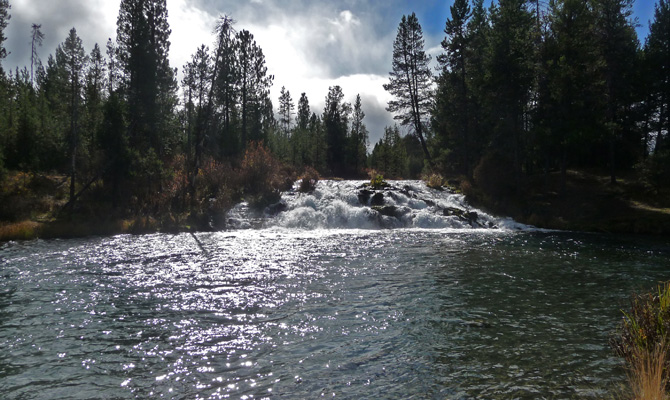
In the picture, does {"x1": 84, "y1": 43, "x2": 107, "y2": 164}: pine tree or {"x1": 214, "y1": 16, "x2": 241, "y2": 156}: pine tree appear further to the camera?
{"x1": 214, "y1": 16, "x2": 241, "y2": 156}: pine tree

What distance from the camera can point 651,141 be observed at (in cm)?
3769

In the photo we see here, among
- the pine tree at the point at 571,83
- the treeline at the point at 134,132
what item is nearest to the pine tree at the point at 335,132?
the treeline at the point at 134,132

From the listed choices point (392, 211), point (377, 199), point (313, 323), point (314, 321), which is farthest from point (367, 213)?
point (313, 323)

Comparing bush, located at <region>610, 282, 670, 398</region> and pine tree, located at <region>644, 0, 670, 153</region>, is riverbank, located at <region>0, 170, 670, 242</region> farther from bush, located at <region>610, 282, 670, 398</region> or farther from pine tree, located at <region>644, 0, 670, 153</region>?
bush, located at <region>610, 282, 670, 398</region>

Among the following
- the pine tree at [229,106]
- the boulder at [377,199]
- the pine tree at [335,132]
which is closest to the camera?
the boulder at [377,199]

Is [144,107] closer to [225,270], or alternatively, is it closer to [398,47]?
[225,270]

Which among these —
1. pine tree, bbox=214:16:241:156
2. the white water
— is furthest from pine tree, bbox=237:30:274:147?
the white water

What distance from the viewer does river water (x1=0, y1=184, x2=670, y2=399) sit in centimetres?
632

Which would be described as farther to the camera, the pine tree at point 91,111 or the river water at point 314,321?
the pine tree at point 91,111

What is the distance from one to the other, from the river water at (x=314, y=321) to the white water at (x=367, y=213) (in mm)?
9428

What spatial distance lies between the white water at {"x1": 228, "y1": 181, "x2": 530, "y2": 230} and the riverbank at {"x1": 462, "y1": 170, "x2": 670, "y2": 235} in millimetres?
1831

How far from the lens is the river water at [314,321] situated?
632cm

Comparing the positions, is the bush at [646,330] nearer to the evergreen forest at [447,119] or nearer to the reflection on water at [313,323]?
the reflection on water at [313,323]

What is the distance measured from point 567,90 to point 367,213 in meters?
18.5
